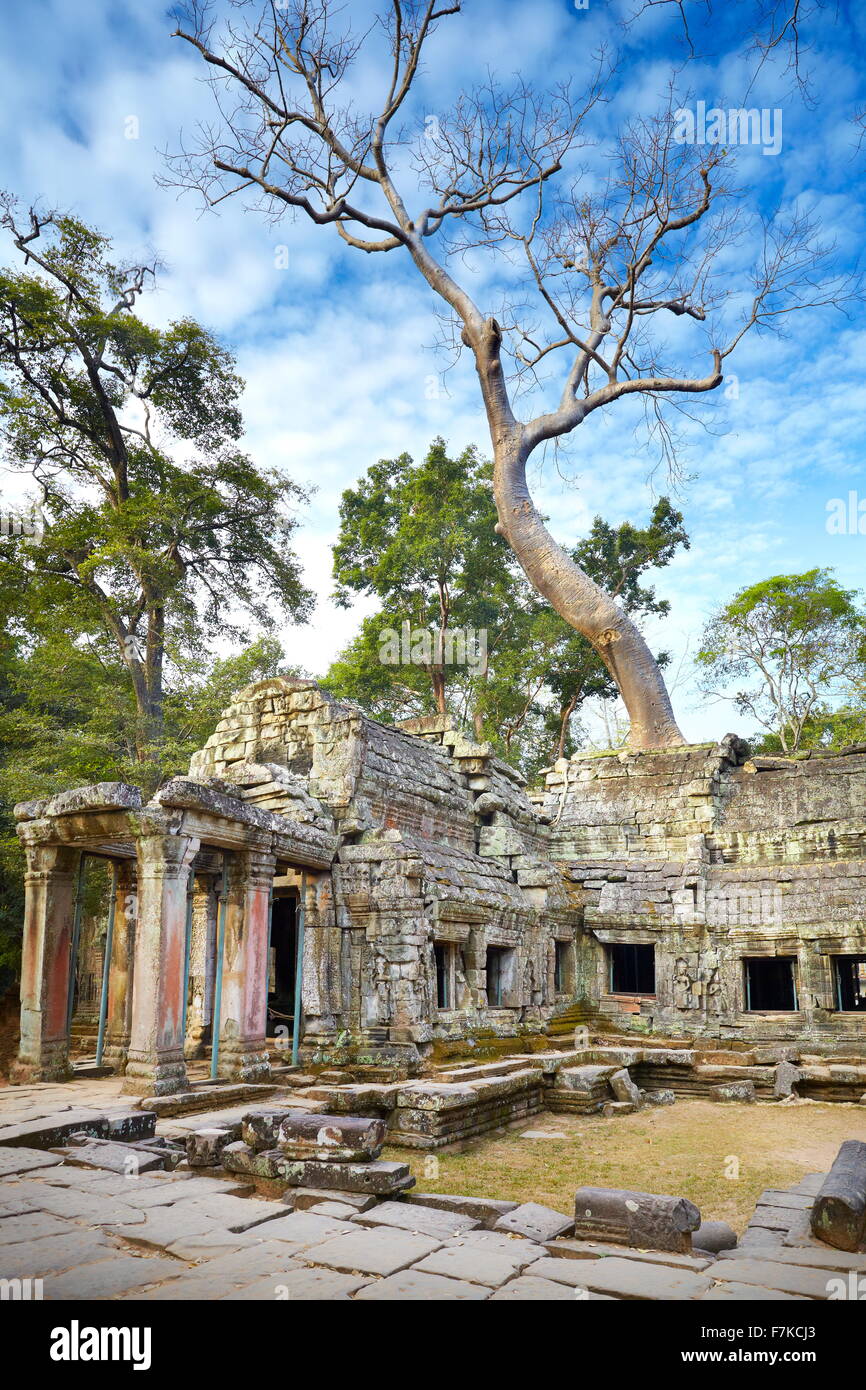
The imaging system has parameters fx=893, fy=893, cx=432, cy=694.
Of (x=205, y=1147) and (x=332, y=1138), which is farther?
(x=205, y=1147)

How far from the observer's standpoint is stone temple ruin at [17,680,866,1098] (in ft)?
32.3

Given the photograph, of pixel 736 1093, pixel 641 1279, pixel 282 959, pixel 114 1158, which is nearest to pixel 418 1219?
pixel 641 1279

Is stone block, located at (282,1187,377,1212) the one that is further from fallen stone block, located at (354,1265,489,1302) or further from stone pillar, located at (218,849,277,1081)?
stone pillar, located at (218,849,277,1081)

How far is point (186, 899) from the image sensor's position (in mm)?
9352

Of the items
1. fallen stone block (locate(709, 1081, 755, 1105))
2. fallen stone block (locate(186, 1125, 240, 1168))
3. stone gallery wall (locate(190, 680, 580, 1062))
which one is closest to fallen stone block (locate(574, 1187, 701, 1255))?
fallen stone block (locate(186, 1125, 240, 1168))

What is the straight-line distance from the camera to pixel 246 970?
1010 cm

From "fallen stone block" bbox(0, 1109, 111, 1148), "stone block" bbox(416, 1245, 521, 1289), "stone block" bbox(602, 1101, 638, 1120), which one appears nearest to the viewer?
"stone block" bbox(416, 1245, 521, 1289)

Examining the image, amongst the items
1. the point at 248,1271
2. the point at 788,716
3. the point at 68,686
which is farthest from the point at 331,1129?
the point at 788,716

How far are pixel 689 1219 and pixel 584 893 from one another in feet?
41.7

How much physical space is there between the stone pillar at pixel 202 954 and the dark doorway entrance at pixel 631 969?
796 centimetres

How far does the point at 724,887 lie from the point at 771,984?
7.39 ft

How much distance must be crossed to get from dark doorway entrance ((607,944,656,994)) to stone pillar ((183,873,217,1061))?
7960 millimetres

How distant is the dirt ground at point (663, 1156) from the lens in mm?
7238

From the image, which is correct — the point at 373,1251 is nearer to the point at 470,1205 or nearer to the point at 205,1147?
the point at 470,1205
